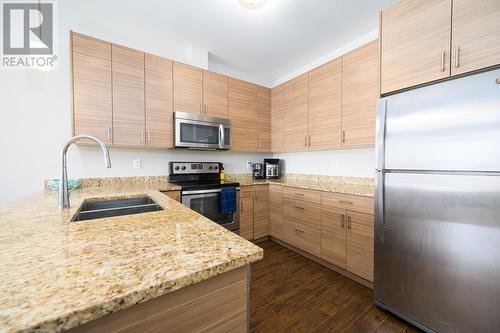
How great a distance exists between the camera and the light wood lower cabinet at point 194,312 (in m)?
0.43

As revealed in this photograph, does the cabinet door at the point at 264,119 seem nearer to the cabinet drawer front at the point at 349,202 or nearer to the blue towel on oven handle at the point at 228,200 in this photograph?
the blue towel on oven handle at the point at 228,200

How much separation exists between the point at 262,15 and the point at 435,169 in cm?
203

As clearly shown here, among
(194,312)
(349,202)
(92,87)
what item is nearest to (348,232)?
(349,202)

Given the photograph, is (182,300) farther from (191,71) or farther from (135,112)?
(191,71)

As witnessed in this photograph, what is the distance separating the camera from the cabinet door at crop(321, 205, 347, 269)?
2.01m

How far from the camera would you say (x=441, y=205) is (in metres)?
1.25

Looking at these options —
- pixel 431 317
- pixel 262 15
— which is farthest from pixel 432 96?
pixel 262 15

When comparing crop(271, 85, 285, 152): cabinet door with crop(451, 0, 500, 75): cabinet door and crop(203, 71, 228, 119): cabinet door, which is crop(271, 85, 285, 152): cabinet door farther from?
crop(451, 0, 500, 75): cabinet door

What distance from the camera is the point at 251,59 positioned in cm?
291

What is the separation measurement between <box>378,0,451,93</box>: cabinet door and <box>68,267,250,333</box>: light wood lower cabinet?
67.6 inches

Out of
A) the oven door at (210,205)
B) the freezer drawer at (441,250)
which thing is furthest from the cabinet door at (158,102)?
the freezer drawer at (441,250)

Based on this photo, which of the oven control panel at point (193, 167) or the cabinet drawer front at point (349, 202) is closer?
the cabinet drawer front at point (349, 202)

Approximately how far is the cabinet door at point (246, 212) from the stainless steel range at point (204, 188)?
84 mm

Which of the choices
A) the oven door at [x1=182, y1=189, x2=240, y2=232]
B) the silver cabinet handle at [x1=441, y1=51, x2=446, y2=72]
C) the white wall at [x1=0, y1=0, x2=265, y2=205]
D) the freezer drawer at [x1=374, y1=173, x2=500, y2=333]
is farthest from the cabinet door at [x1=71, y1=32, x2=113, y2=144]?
the silver cabinet handle at [x1=441, y1=51, x2=446, y2=72]
